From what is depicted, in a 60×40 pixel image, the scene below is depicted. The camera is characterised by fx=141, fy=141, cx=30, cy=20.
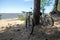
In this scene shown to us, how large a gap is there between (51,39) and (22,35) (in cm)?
147

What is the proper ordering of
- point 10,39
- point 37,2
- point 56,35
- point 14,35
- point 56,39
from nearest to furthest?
point 56,39 < point 56,35 < point 10,39 < point 14,35 < point 37,2

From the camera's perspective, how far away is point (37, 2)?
23.9 ft

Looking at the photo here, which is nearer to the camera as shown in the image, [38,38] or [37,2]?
[38,38]

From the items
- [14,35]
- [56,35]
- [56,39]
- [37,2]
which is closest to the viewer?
[56,39]

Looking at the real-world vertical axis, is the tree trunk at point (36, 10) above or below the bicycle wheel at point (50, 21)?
above

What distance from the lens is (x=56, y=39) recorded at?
5.36 meters

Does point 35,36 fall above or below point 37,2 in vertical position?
below

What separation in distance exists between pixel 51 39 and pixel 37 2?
98.6 inches

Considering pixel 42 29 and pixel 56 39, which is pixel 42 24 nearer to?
pixel 42 29

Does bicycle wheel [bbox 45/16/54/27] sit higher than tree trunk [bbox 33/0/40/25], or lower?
lower

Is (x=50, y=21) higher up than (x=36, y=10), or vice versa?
(x=36, y=10)

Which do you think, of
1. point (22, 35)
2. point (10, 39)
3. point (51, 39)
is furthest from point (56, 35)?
point (10, 39)

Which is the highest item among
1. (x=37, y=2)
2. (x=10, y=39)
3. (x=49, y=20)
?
(x=37, y=2)

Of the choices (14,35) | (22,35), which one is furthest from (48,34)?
(14,35)
